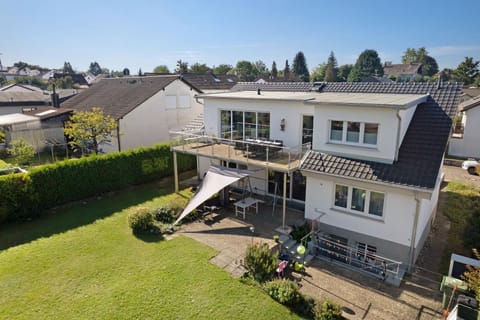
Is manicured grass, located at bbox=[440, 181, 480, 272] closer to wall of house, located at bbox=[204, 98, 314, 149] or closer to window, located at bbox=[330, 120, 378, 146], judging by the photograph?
window, located at bbox=[330, 120, 378, 146]

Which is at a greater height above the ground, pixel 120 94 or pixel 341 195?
pixel 120 94

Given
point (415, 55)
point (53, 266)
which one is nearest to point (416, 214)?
point (53, 266)

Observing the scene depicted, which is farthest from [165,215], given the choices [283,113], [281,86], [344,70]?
[344,70]

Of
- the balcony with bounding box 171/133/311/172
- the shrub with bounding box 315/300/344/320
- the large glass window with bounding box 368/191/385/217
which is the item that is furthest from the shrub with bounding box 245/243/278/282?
the large glass window with bounding box 368/191/385/217

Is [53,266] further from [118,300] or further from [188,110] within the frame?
[188,110]

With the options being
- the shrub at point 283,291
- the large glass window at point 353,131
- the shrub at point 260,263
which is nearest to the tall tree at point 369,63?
the large glass window at point 353,131

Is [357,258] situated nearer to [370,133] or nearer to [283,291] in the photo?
[283,291]

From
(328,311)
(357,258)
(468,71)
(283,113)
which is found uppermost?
(468,71)
